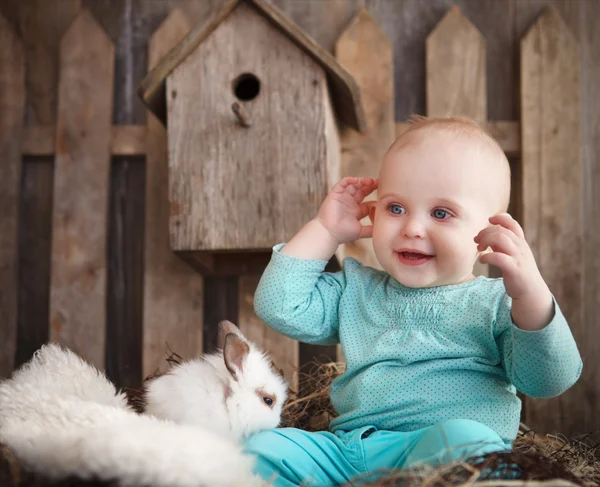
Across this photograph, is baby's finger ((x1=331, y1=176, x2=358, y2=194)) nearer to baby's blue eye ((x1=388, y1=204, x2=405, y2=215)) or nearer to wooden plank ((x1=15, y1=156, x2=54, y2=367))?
baby's blue eye ((x1=388, y1=204, x2=405, y2=215))

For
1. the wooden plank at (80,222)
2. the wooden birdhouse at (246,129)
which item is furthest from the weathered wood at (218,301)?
the wooden birdhouse at (246,129)

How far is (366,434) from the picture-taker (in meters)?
1.65

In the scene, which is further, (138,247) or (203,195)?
(138,247)

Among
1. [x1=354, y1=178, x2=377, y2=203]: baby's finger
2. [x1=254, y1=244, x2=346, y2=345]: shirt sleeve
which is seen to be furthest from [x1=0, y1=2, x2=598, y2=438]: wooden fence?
[x1=254, y1=244, x2=346, y2=345]: shirt sleeve

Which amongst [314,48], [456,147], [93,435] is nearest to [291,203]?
[314,48]

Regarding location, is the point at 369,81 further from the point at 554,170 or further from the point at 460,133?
the point at 460,133

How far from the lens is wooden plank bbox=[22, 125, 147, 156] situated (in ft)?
9.37

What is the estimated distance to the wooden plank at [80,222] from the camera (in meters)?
2.85

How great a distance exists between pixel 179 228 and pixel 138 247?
2.27 ft

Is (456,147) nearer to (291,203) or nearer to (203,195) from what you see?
(291,203)

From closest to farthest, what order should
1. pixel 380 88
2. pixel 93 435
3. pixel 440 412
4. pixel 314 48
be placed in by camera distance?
pixel 93 435, pixel 440 412, pixel 314 48, pixel 380 88

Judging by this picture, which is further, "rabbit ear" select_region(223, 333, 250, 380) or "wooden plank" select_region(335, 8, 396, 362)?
"wooden plank" select_region(335, 8, 396, 362)

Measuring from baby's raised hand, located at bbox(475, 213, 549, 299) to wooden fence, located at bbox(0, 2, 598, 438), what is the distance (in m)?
1.26

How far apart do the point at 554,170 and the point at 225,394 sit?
5.84ft
